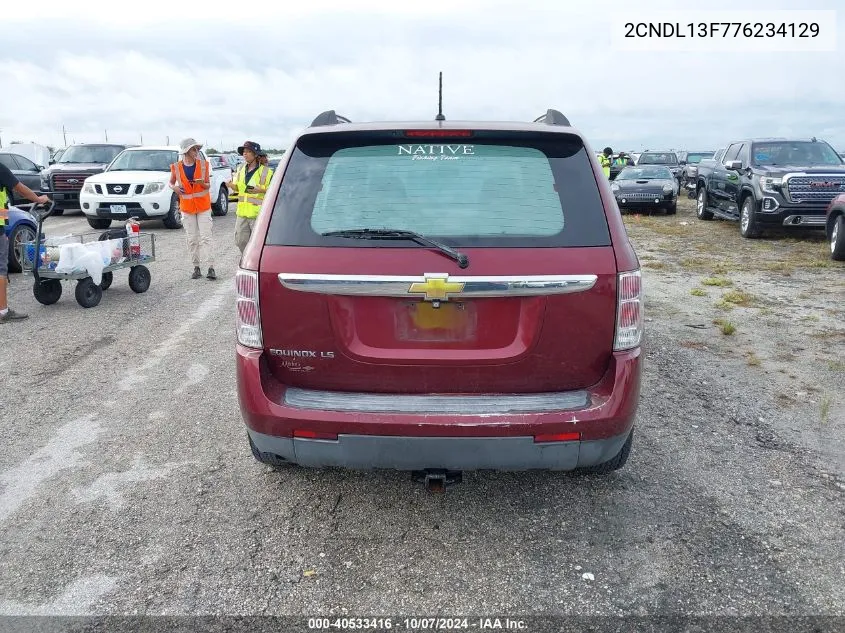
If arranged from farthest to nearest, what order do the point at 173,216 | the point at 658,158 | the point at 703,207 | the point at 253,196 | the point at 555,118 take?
the point at 658,158 < the point at 703,207 < the point at 173,216 < the point at 253,196 < the point at 555,118

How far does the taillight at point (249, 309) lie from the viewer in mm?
3010

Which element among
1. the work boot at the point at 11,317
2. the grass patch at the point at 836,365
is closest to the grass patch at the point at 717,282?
the grass patch at the point at 836,365

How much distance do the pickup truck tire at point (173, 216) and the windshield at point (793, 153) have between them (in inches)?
473

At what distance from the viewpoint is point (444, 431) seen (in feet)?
9.51

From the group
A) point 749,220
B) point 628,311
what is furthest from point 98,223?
point 628,311

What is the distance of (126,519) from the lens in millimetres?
3416

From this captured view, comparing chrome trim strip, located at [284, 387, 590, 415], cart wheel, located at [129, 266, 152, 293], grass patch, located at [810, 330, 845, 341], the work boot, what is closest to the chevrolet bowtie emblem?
chrome trim strip, located at [284, 387, 590, 415]

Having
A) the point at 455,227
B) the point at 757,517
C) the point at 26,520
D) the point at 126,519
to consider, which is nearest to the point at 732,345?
the point at 757,517

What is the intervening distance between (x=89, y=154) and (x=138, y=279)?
1245 centimetres

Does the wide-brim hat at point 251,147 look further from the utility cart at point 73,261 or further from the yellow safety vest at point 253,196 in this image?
the utility cart at point 73,261

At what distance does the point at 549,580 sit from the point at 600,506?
73 cm

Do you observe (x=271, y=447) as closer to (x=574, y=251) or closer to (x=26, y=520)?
(x=26, y=520)

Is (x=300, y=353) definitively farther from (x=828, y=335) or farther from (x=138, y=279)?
(x=138, y=279)

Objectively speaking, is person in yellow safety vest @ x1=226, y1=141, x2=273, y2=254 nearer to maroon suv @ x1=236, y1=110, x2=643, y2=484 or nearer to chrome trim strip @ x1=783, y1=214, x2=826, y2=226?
maroon suv @ x1=236, y1=110, x2=643, y2=484
